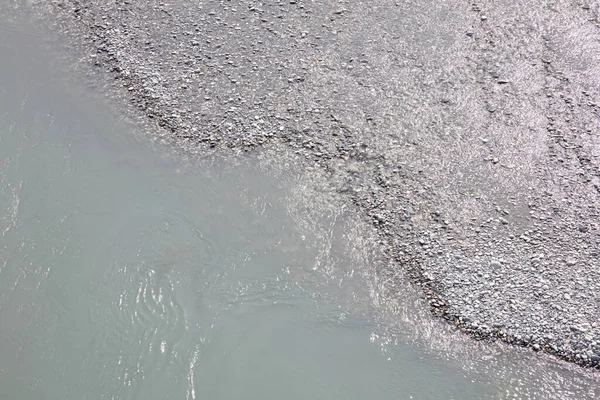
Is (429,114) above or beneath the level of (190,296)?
above

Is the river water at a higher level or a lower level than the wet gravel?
lower

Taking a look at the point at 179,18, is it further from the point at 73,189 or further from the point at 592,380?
the point at 592,380

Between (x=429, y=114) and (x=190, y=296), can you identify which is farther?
(x=429, y=114)

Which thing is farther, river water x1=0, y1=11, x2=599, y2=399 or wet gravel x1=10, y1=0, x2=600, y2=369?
wet gravel x1=10, y1=0, x2=600, y2=369

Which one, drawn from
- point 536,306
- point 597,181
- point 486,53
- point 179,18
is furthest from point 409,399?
point 179,18
